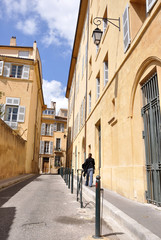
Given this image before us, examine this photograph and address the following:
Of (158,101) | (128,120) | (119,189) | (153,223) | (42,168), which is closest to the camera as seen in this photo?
(153,223)

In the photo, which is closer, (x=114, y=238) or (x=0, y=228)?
(x=114, y=238)

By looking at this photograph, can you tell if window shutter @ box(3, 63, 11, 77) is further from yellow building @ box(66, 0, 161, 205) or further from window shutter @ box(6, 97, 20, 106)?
yellow building @ box(66, 0, 161, 205)

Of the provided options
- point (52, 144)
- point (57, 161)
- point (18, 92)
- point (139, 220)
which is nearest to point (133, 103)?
point (139, 220)

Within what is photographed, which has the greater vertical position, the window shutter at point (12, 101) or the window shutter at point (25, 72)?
the window shutter at point (25, 72)

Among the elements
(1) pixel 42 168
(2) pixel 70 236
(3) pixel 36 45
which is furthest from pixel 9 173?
(1) pixel 42 168

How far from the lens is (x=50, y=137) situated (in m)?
40.7

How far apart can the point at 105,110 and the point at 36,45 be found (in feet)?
54.4

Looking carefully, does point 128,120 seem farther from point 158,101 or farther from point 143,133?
point 158,101

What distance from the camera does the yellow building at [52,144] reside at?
39.4m

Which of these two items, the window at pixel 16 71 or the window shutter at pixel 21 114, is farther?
the window at pixel 16 71

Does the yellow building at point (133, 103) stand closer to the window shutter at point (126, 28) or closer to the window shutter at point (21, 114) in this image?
the window shutter at point (126, 28)

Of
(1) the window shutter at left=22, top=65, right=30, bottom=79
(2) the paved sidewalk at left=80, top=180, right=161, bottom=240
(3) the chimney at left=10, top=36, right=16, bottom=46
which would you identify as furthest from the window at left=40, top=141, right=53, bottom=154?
(2) the paved sidewalk at left=80, top=180, right=161, bottom=240

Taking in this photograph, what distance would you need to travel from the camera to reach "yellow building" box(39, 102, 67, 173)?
39.4 metres

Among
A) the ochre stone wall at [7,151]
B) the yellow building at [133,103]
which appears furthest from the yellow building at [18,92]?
the yellow building at [133,103]
